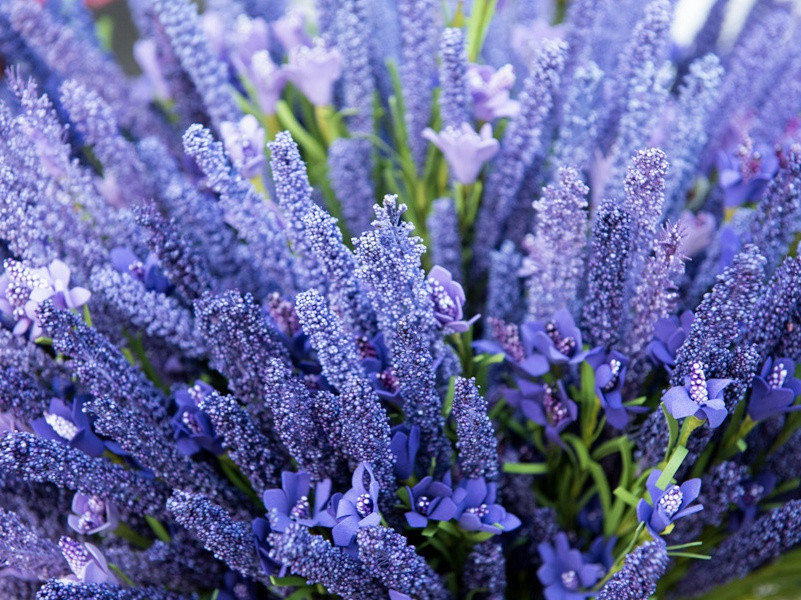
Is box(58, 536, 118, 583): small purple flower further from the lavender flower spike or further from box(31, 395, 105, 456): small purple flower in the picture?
the lavender flower spike

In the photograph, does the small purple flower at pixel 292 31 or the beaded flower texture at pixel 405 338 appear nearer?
the beaded flower texture at pixel 405 338

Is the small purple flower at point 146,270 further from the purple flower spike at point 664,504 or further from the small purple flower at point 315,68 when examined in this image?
the purple flower spike at point 664,504

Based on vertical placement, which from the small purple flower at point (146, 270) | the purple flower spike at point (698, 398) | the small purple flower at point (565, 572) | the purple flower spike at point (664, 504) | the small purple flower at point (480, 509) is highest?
the purple flower spike at point (698, 398)

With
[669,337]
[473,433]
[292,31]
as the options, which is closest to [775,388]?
[669,337]

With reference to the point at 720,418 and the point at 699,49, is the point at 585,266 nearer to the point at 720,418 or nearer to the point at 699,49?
the point at 720,418

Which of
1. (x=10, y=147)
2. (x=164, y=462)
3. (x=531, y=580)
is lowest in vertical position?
(x=531, y=580)

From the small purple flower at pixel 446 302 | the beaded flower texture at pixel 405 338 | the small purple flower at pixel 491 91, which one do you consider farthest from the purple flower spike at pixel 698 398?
the small purple flower at pixel 491 91

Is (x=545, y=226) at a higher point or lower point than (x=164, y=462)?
higher

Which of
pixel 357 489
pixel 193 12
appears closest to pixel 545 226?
pixel 357 489
